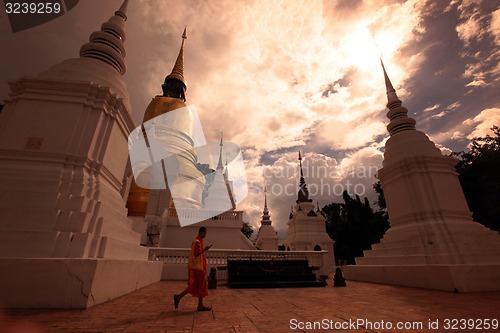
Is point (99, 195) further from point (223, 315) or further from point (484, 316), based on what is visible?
point (484, 316)

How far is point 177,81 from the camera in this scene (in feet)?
101

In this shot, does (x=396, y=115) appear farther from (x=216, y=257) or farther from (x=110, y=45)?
(x=110, y=45)

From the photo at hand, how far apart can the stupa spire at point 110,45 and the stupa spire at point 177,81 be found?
2249 cm

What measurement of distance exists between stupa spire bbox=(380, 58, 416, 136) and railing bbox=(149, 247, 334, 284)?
260 inches

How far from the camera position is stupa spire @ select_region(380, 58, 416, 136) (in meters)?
10.5

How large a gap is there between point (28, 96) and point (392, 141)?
12.3 m

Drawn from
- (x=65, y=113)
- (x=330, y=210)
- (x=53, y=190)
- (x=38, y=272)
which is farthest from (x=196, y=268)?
(x=330, y=210)

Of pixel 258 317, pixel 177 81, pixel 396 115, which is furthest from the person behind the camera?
pixel 177 81

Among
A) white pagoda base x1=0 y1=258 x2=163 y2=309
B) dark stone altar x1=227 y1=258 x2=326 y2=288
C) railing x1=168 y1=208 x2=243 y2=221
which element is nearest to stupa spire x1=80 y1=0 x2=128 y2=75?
white pagoda base x1=0 y1=258 x2=163 y2=309

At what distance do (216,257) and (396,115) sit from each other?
10.3m

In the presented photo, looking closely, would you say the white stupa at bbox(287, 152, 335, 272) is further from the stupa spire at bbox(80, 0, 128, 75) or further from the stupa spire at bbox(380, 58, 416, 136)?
the stupa spire at bbox(80, 0, 128, 75)

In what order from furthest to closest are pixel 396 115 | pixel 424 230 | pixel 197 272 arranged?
1. pixel 396 115
2. pixel 424 230
3. pixel 197 272

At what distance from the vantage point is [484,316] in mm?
3412

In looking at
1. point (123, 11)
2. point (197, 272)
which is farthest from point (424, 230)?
point (123, 11)
